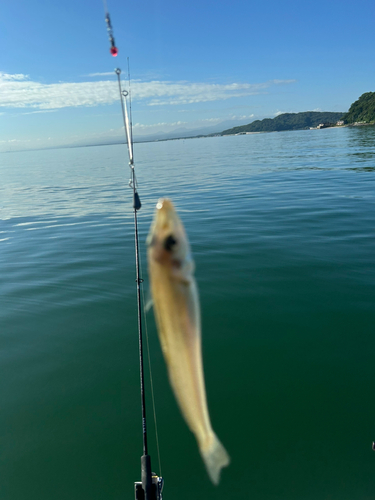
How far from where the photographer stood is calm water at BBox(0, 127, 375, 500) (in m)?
5.81

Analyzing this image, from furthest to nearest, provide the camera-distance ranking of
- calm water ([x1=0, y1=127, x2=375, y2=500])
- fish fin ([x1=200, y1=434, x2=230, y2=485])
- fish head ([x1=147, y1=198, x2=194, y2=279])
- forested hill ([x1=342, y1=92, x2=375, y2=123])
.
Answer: forested hill ([x1=342, y1=92, x2=375, y2=123]) → calm water ([x1=0, y1=127, x2=375, y2=500]) → fish fin ([x1=200, y1=434, x2=230, y2=485]) → fish head ([x1=147, y1=198, x2=194, y2=279])

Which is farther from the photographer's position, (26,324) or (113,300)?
(113,300)

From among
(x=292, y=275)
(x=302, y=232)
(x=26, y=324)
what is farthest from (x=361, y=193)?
(x=26, y=324)

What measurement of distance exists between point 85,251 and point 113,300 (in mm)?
4569

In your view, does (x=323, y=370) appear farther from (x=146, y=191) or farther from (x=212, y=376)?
(x=146, y=191)

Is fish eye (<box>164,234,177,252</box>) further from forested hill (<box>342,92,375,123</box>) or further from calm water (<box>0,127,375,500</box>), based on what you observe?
forested hill (<box>342,92,375,123</box>)

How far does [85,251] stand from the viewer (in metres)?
14.4

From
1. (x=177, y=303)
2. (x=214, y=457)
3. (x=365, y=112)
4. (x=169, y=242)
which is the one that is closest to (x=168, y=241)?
(x=169, y=242)

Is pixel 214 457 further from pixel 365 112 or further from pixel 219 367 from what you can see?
pixel 365 112

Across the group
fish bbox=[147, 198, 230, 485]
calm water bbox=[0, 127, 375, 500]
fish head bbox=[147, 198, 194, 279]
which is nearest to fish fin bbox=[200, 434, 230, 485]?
fish bbox=[147, 198, 230, 485]

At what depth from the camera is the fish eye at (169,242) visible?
4.07 ft

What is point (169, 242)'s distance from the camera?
4.07ft

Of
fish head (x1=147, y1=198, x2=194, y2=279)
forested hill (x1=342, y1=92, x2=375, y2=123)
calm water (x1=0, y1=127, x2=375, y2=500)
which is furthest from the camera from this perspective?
forested hill (x1=342, y1=92, x2=375, y2=123)

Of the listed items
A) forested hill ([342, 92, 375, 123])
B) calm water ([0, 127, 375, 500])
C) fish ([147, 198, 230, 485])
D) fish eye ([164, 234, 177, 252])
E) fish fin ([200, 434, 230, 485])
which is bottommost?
calm water ([0, 127, 375, 500])
